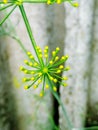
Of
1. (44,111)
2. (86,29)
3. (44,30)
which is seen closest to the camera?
(86,29)

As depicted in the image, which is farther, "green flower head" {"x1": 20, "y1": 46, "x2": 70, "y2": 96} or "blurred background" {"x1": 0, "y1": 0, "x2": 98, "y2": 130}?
"blurred background" {"x1": 0, "y1": 0, "x2": 98, "y2": 130}

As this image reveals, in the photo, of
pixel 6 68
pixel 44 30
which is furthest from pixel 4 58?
pixel 44 30

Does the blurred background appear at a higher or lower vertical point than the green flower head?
higher

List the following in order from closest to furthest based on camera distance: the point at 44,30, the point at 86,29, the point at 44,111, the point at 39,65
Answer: the point at 39,65, the point at 86,29, the point at 44,30, the point at 44,111

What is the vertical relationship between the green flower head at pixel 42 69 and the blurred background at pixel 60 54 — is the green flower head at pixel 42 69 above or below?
below

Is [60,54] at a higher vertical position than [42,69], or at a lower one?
higher

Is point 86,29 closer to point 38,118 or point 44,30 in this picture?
point 44,30

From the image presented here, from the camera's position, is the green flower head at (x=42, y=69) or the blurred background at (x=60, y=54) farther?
the blurred background at (x=60, y=54)

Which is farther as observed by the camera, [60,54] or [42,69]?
[60,54]
